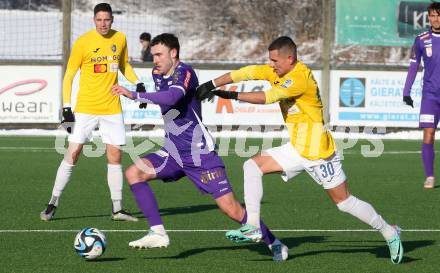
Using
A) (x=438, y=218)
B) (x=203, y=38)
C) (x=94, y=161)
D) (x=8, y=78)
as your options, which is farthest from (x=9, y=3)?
(x=438, y=218)

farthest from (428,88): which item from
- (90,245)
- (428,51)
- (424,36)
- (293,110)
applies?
(90,245)

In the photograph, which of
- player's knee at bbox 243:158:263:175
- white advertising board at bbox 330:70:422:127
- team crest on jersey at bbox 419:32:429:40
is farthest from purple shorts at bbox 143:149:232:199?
white advertising board at bbox 330:70:422:127

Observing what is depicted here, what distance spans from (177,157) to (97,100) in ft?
8.73

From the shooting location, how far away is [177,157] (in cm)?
917

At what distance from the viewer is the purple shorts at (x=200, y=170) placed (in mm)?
9047

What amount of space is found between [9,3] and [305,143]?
2803cm

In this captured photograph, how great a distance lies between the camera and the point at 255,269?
8.47m

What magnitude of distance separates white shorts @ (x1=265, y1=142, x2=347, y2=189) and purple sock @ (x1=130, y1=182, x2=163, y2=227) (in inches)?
44.9

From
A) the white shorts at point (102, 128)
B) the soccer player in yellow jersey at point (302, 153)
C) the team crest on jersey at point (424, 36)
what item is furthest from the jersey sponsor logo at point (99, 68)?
the team crest on jersey at point (424, 36)

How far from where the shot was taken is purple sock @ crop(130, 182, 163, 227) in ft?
29.9

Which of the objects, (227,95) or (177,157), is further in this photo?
(177,157)

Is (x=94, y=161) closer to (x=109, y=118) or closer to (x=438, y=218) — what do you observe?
(x=109, y=118)

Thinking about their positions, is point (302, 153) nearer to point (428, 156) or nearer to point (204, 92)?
point (204, 92)

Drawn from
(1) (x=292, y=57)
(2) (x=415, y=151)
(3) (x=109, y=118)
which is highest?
(1) (x=292, y=57)
